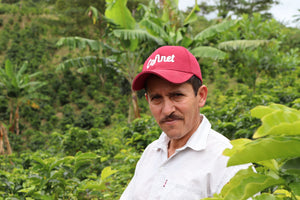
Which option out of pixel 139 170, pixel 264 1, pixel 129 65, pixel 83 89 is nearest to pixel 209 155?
pixel 139 170

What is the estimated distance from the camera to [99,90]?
15.3 meters

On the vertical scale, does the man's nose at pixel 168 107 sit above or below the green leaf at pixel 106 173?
above

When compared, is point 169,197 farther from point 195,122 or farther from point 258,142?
point 258,142

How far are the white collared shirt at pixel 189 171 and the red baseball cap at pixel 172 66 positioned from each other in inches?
9.2

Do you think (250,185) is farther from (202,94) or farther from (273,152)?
(202,94)

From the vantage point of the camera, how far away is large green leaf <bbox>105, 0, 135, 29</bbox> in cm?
670

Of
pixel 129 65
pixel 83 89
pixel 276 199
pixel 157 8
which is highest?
pixel 157 8

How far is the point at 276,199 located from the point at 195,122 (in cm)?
67

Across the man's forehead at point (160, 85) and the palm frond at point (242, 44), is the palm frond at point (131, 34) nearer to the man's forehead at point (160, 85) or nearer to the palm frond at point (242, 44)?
the palm frond at point (242, 44)

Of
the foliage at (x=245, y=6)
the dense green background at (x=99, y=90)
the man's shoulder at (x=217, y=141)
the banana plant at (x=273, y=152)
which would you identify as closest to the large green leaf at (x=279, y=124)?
the banana plant at (x=273, y=152)

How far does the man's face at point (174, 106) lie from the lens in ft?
3.44

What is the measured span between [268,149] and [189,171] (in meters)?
0.64

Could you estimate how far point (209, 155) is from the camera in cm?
98

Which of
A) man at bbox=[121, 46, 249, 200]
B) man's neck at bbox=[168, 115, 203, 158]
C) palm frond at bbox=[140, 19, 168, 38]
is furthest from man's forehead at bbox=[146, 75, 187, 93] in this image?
palm frond at bbox=[140, 19, 168, 38]
